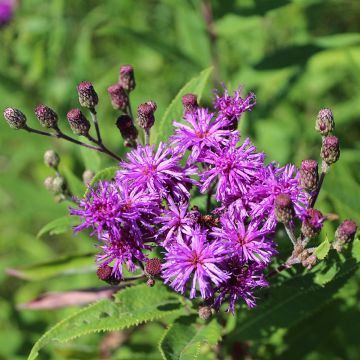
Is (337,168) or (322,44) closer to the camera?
(337,168)

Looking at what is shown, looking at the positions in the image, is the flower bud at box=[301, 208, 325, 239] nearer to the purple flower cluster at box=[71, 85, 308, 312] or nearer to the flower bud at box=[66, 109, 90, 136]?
the purple flower cluster at box=[71, 85, 308, 312]

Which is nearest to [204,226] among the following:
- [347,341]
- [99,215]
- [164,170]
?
[164,170]

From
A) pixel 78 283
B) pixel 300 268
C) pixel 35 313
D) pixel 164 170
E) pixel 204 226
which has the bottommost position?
pixel 35 313

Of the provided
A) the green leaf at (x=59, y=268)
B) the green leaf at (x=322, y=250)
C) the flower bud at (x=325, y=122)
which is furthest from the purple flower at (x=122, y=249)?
the green leaf at (x=59, y=268)

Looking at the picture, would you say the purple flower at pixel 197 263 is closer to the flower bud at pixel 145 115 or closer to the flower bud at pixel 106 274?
the flower bud at pixel 106 274

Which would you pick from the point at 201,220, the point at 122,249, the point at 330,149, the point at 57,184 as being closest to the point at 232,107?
the point at 330,149

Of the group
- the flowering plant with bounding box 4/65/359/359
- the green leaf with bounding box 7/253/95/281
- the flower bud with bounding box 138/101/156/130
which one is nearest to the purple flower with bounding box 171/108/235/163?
the flowering plant with bounding box 4/65/359/359

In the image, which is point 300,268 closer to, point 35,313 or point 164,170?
point 164,170
